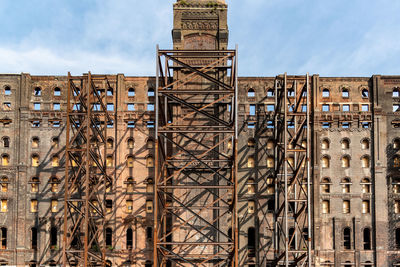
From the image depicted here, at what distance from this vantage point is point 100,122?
1313 inches

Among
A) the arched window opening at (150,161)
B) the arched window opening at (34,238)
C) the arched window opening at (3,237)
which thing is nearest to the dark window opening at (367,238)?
the arched window opening at (150,161)

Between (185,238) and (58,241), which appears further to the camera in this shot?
(58,241)

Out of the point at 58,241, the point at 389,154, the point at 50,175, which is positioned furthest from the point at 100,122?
the point at 389,154

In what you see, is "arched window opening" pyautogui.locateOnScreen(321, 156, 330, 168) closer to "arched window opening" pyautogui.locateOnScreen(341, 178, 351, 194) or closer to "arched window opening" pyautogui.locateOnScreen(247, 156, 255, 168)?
"arched window opening" pyautogui.locateOnScreen(341, 178, 351, 194)

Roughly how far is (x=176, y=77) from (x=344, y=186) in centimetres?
1511

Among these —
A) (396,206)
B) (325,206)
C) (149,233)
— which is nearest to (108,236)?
(149,233)

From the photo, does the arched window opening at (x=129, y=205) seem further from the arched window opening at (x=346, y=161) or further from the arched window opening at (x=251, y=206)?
the arched window opening at (x=346, y=161)

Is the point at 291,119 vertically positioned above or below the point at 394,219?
above

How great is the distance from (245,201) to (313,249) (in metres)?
5.96

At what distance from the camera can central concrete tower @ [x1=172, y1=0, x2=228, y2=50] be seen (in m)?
33.7

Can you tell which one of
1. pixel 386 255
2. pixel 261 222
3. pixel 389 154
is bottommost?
pixel 386 255

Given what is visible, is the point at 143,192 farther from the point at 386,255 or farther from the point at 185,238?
the point at 386,255

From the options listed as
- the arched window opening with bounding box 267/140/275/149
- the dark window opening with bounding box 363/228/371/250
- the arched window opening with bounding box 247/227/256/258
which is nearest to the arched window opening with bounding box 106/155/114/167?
the arched window opening with bounding box 247/227/256/258

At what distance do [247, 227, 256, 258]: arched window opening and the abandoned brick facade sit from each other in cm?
10
